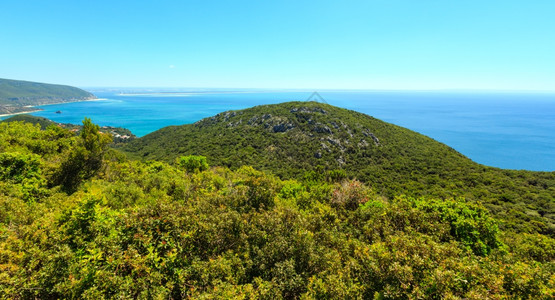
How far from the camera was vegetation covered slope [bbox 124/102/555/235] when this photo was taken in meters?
48.9

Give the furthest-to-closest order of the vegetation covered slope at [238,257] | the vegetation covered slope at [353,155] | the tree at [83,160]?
the vegetation covered slope at [353,155] < the tree at [83,160] < the vegetation covered slope at [238,257]

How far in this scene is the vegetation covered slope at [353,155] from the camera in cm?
4893

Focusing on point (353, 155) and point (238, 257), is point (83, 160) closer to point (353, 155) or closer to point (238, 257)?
point (238, 257)

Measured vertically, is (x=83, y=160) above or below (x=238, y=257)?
above

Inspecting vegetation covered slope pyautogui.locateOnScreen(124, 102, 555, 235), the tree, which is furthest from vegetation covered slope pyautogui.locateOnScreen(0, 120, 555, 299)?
vegetation covered slope pyautogui.locateOnScreen(124, 102, 555, 235)

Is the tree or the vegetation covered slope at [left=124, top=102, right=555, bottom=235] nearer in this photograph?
the tree

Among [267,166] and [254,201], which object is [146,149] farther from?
[254,201]

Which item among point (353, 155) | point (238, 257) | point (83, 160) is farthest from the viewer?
point (353, 155)

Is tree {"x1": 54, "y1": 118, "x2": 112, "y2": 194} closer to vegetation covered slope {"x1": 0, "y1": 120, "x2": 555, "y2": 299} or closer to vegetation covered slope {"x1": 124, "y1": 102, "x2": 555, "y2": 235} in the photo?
vegetation covered slope {"x1": 0, "y1": 120, "x2": 555, "y2": 299}

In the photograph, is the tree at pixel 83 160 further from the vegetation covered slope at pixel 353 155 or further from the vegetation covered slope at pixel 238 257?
the vegetation covered slope at pixel 353 155

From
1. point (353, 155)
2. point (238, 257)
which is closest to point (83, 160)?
point (238, 257)

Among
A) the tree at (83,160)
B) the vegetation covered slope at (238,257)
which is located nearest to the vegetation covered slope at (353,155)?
the vegetation covered slope at (238,257)

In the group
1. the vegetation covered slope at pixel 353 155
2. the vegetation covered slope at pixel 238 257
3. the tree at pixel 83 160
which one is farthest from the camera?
the vegetation covered slope at pixel 353 155

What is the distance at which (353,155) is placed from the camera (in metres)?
83.1
